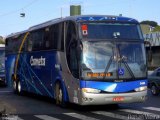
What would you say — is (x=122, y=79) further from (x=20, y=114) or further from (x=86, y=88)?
(x=20, y=114)

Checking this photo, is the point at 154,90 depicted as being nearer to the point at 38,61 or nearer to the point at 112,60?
the point at 38,61

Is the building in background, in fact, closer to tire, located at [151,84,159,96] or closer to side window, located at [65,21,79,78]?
tire, located at [151,84,159,96]

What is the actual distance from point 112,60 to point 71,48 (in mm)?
1574

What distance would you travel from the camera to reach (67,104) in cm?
1747

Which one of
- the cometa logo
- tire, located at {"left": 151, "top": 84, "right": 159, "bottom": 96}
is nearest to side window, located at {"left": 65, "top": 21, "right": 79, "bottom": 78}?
the cometa logo

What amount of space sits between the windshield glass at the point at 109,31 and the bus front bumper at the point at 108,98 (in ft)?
6.49

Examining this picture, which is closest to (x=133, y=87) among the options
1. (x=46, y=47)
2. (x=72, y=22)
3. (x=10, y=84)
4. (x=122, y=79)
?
(x=122, y=79)

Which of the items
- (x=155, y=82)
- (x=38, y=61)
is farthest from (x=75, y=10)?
(x=38, y=61)

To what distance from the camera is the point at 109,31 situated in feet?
51.8

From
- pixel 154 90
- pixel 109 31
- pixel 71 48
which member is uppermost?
pixel 109 31

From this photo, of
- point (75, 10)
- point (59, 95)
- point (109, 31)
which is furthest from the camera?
point (75, 10)

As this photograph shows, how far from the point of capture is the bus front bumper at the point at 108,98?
587 inches

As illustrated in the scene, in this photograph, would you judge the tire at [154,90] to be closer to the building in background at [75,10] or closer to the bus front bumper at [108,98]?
the bus front bumper at [108,98]

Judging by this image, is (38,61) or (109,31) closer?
(109,31)
